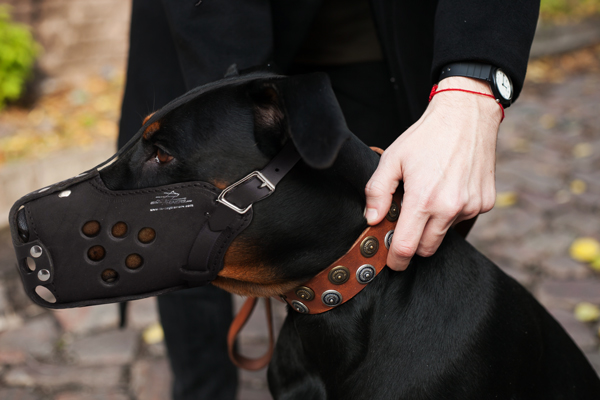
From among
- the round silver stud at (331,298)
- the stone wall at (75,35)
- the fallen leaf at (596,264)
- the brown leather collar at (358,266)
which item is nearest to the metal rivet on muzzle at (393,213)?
the brown leather collar at (358,266)

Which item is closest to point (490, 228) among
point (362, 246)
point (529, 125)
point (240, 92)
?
point (529, 125)

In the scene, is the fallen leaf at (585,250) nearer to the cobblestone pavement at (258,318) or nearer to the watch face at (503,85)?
the cobblestone pavement at (258,318)

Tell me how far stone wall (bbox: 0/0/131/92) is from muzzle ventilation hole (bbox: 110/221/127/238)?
16.5 ft

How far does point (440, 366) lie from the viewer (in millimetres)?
1500

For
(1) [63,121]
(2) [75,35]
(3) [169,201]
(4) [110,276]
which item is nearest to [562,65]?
(2) [75,35]

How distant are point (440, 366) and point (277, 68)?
110cm

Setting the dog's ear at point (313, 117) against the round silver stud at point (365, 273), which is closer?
the dog's ear at point (313, 117)

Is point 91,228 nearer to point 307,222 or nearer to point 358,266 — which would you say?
point 307,222

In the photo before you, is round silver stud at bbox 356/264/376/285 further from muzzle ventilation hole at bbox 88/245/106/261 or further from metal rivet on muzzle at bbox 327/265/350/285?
muzzle ventilation hole at bbox 88/245/106/261

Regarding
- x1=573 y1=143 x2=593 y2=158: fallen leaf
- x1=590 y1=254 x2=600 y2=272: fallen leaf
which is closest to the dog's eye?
Answer: x1=590 y1=254 x2=600 y2=272: fallen leaf

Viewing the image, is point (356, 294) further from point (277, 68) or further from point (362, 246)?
point (277, 68)

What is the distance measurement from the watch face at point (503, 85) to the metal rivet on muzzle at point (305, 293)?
30.7 inches

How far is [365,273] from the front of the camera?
1.51 m

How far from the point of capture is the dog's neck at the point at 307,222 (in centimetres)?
148
